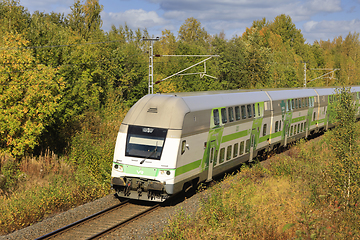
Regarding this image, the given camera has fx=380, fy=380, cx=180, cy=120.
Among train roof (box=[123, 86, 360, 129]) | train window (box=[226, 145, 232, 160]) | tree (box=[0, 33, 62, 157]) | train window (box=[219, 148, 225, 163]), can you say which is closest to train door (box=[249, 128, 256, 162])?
train window (box=[226, 145, 232, 160])

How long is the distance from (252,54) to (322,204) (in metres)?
58.2

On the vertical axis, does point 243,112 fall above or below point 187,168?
above

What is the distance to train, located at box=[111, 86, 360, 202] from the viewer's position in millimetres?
13375

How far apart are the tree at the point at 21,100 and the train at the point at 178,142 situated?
9837 mm

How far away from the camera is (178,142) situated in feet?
44.0

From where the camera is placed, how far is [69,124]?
3138 centimetres

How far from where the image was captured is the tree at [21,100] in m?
21.5

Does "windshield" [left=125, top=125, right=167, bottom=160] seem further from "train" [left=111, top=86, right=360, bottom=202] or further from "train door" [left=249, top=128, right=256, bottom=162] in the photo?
"train door" [left=249, top=128, right=256, bottom=162]

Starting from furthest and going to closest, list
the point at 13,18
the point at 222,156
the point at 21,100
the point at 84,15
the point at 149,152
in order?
the point at 84,15
the point at 13,18
the point at 21,100
the point at 222,156
the point at 149,152

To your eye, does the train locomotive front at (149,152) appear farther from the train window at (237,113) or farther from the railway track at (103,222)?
the train window at (237,113)

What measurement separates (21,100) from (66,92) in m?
7.45

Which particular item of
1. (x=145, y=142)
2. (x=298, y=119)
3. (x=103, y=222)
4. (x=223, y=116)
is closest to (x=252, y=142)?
(x=223, y=116)

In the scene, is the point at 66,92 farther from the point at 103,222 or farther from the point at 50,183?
the point at 103,222

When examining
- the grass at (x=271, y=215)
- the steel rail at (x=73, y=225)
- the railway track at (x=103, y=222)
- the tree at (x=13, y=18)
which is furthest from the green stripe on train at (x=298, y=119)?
the tree at (x=13, y=18)
